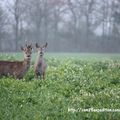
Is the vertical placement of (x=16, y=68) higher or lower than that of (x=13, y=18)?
lower

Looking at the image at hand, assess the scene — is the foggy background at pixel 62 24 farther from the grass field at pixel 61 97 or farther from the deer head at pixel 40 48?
the grass field at pixel 61 97

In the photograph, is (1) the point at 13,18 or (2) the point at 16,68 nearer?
(2) the point at 16,68

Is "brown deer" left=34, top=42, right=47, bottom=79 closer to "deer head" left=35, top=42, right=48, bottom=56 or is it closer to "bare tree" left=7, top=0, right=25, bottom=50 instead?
"deer head" left=35, top=42, right=48, bottom=56

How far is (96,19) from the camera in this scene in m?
30.6

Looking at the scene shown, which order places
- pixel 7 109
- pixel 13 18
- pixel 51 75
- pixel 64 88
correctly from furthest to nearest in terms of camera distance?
pixel 13 18 < pixel 51 75 < pixel 64 88 < pixel 7 109

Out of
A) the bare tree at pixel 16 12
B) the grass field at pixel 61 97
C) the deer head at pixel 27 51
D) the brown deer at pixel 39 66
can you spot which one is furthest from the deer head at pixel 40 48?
the bare tree at pixel 16 12

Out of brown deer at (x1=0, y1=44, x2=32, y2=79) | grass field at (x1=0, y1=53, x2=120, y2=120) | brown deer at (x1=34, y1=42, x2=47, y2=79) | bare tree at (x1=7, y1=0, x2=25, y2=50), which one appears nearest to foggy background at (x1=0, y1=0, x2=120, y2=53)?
bare tree at (x1=7, y1=0, x2=25, y2=50)

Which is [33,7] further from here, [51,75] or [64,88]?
[64,88]

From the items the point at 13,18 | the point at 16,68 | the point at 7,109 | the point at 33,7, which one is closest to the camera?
the point at 7,109

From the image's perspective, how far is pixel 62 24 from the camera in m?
27.2

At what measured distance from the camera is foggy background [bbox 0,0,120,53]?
68.1ft

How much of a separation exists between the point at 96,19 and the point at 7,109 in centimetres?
2173

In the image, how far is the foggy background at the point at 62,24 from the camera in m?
20.8

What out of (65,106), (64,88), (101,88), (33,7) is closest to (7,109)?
(65,106)
